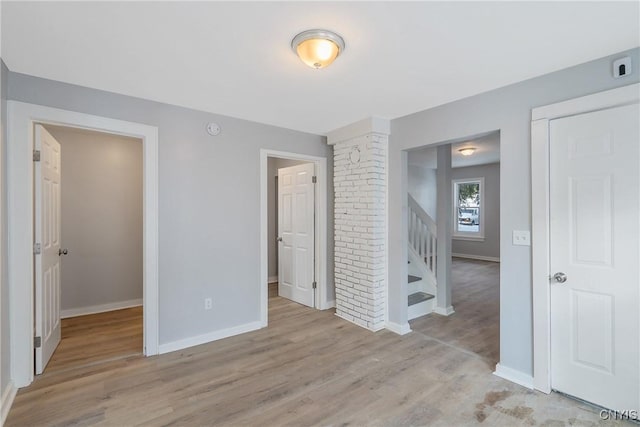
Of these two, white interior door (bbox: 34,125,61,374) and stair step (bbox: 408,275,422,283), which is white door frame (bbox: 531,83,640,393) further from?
white interior door (bbox: 34,125,61,374)

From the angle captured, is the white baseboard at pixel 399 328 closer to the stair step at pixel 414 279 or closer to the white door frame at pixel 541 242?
the stair step at pixel 414 279

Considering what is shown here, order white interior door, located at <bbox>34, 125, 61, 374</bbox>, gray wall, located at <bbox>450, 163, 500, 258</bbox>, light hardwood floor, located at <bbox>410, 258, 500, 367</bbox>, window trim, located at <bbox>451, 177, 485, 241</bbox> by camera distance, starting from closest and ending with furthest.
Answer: white interior door, located at <bbox>34, 125, 61, 374</bbox>
light hardwood floor, located at <bbox>410, 258, 500, 367</bbox>
gray wall, located at <bbox>450, 163, 500, 258</bbox>
window trim, located at <bbox>451, 177, 485, 241</bbox>

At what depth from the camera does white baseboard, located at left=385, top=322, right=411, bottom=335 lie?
337 cm

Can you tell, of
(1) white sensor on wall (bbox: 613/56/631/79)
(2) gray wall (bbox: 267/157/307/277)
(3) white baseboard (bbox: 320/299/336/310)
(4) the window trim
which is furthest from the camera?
(4) the window trim

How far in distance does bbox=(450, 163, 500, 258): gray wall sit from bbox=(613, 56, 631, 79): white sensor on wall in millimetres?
6214

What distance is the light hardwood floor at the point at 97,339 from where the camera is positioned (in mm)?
2766

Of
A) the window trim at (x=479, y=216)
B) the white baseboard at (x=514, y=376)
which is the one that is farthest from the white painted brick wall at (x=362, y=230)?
the window trim at (x=479, y=216)

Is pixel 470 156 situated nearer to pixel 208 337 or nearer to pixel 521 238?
pixel 521 238

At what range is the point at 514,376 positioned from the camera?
7.96ft

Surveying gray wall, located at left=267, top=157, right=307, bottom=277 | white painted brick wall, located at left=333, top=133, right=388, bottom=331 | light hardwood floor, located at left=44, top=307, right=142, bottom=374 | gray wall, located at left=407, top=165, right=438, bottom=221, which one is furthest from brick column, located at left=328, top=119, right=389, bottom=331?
gray wall, located at left=407, top=165, right=438, bottom=221

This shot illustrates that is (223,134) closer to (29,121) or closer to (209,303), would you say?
(29,121)

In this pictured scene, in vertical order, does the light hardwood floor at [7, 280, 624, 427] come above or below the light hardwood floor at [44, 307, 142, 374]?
below

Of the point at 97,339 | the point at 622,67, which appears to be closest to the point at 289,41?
the point at 622,67

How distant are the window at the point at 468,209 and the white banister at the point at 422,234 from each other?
4427mm
